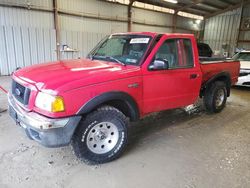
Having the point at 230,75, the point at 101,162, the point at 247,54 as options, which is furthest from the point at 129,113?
the point at 247,54

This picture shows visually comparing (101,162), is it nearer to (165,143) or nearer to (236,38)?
(165,143)

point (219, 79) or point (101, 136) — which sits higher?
point (219, 79)

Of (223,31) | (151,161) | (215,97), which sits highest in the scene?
(223,31)

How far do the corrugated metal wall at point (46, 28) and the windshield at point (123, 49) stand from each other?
6838 millimetres

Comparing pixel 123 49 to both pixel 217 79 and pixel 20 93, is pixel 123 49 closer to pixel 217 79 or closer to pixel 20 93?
pixel 20 93

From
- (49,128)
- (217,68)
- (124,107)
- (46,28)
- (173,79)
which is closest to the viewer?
(49,128)

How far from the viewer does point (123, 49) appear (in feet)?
12.3

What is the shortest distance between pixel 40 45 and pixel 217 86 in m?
8.19

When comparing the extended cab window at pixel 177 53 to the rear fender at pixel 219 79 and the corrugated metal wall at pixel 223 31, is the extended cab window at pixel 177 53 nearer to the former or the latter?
the rear fender at pixel 219 79

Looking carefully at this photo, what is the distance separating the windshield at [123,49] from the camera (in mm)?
3344

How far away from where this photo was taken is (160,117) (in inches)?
192

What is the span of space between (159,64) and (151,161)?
4.49 ft

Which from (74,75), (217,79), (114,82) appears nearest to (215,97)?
(217,79)

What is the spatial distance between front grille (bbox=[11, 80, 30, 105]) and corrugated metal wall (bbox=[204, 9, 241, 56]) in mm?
16860
